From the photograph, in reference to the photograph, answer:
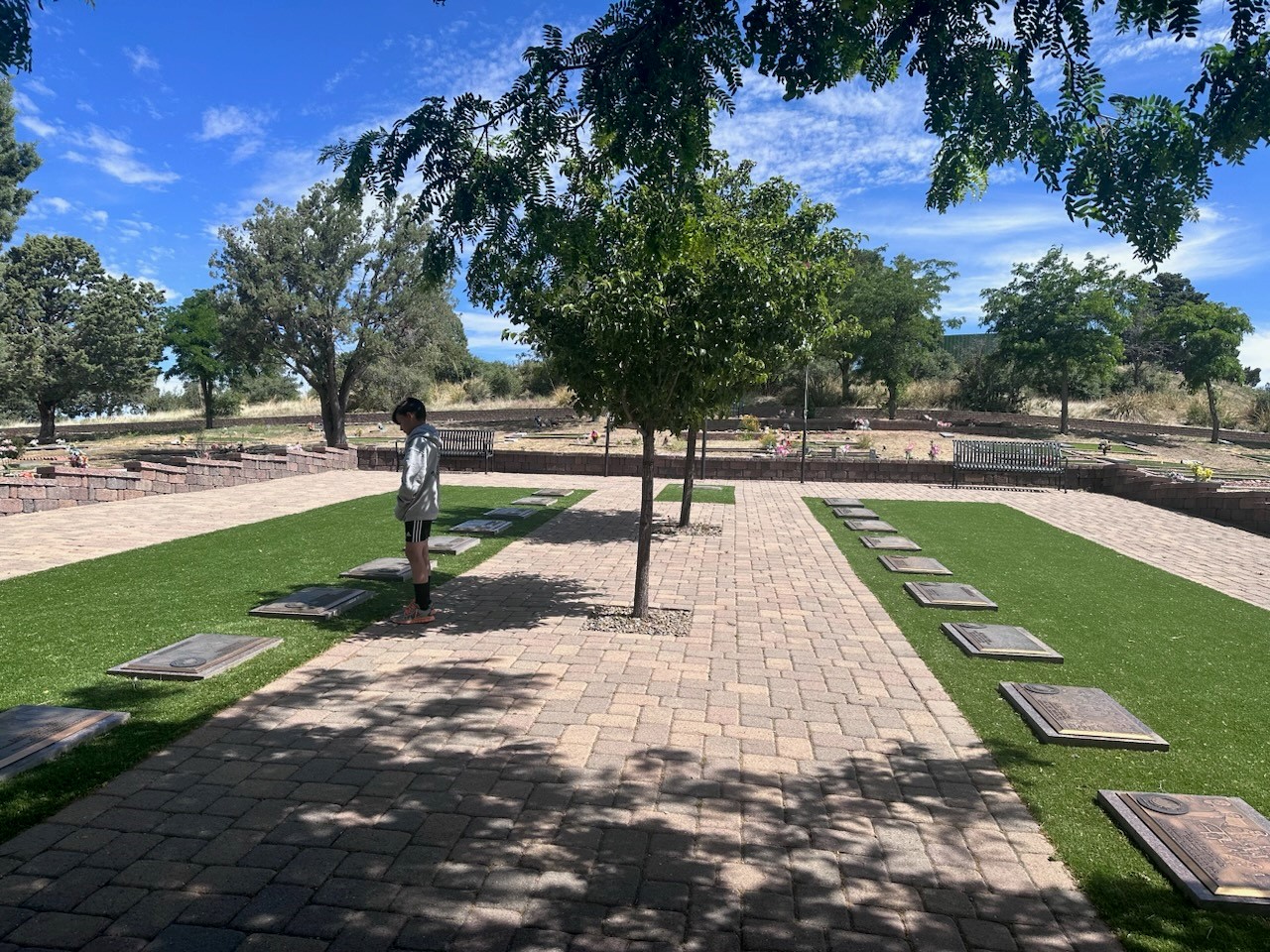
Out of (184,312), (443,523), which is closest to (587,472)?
(443,523)

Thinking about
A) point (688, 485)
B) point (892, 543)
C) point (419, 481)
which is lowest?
point (892, 543)

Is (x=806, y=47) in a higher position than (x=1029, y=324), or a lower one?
lower

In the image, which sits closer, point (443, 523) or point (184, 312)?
point (443, 523)

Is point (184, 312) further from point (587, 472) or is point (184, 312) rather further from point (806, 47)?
point (806, 47)

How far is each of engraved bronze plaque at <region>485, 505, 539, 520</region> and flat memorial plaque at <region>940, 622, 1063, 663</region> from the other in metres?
7.61

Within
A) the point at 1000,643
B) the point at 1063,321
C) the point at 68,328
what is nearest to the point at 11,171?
the point at 68,328

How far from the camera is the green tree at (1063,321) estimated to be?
3481 cm

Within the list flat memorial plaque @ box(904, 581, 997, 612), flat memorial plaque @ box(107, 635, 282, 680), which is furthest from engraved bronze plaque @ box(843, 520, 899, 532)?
flat memorial plaque @ box(107, 635, 282, 680)

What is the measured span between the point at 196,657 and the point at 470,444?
17062 millimetres

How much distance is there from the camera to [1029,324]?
36531 millimetres

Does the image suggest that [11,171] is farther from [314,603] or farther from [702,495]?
[314,603]

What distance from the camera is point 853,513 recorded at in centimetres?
1394

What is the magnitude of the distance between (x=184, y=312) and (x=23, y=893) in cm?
4608

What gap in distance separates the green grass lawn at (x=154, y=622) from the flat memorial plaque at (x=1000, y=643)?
436 centimetres
